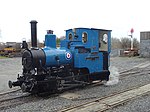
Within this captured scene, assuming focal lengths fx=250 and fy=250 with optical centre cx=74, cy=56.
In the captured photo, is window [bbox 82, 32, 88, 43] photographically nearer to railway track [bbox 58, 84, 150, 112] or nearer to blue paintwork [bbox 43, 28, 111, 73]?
blue paintwork [bbox 43, 28, 111, 73]

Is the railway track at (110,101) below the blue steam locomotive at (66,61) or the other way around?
below

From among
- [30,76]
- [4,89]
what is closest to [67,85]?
[30,76]

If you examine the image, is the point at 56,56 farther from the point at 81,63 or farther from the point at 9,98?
the point at 9,98

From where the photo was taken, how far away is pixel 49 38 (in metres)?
10.0

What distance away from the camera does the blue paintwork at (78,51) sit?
977cm

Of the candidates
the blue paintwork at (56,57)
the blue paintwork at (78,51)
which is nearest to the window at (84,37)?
the blue paintwork at (78,51)

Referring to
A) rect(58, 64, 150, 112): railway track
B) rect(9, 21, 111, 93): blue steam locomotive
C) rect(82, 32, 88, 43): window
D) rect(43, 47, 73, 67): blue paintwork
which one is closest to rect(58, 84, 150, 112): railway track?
rect(58, 64, 150, 112): railway track

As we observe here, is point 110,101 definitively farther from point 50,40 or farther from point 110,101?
point 50,40

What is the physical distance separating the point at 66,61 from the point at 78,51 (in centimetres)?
70

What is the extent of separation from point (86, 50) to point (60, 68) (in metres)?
1.54

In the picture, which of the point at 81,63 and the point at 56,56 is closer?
the point at 56,56

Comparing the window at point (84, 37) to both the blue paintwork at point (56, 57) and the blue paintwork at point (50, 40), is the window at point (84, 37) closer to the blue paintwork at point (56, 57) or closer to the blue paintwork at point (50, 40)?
the blue paintwork at point (56, 57)

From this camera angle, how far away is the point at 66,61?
395 inches

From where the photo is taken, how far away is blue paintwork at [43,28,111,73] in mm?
9773
